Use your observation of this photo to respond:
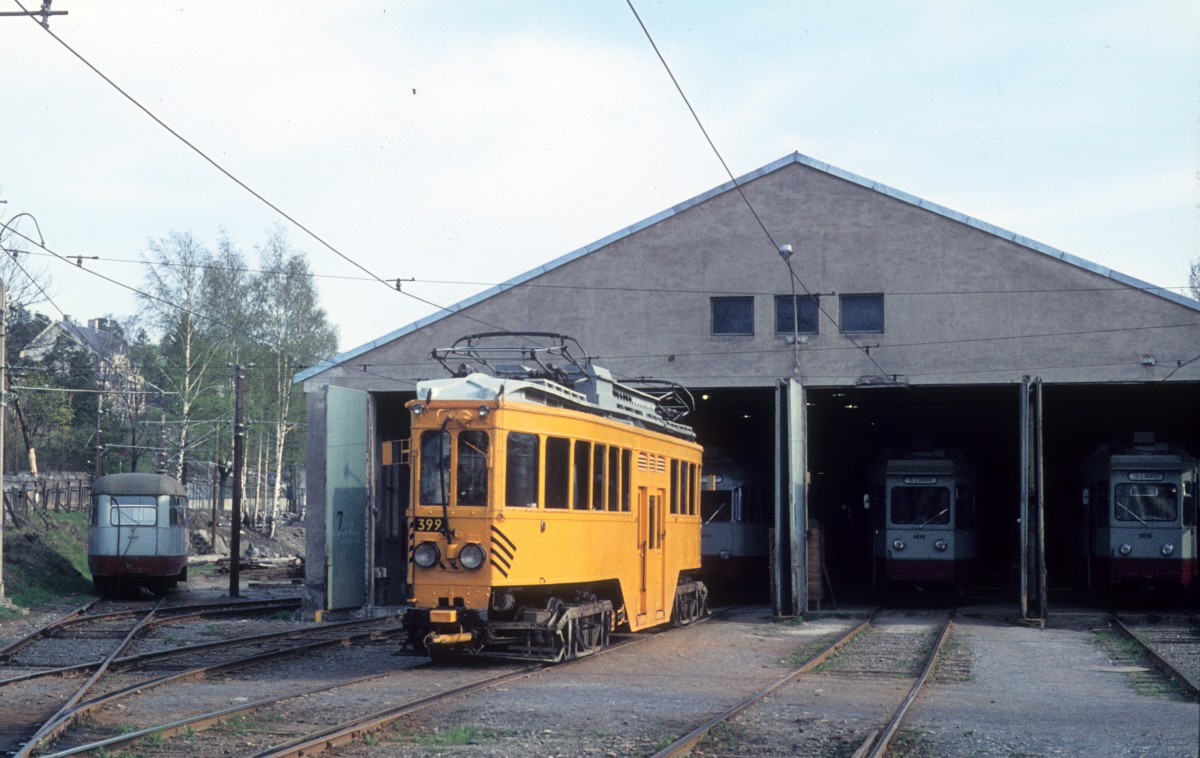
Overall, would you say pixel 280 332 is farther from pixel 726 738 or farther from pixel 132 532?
pixel 726 738

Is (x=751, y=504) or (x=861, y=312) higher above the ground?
(x=861, y=312)

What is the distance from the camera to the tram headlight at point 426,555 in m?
13.8

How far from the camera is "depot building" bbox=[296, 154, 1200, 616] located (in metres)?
22.0

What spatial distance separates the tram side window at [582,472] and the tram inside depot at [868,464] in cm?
714

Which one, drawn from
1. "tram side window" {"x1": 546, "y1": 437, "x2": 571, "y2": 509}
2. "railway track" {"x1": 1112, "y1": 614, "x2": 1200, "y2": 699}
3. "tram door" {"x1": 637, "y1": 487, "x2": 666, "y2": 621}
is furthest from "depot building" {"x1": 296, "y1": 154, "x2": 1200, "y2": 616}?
"tram side window" {"x1": 546, "y1": 437, "x2": 571, "y2": 509}

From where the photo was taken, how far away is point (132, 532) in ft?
95.7

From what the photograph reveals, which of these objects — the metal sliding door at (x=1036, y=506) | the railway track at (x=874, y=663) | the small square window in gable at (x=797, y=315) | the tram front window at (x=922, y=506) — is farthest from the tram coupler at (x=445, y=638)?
the tram front window at (x=922, y=506)

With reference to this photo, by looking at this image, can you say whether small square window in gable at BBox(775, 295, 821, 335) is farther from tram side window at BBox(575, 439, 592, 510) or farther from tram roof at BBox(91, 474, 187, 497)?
tram roof at BBox(91, 474, 187, 497)

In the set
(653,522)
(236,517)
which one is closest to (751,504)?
(653,522)

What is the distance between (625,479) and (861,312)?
26.5 ft

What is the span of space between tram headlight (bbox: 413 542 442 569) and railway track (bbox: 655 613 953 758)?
11.5 ft

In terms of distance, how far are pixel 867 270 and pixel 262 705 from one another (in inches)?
575

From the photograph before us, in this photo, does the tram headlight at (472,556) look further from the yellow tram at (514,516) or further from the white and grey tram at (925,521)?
the white and grey tram at (925,521)

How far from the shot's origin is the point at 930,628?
2100 cm
